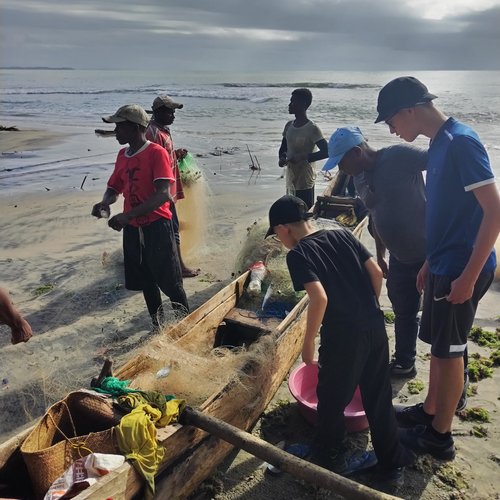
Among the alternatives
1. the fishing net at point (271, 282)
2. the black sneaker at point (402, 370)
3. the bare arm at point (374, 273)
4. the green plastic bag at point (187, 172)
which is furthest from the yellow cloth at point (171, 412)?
the green plastic bag at point (187, 172)

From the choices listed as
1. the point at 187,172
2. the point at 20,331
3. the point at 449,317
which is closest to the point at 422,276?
the point at 449,317

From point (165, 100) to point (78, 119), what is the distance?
2838 cm

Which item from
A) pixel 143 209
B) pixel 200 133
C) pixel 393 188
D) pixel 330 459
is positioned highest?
pixel 393 188

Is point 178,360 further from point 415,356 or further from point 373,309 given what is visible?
point 415,356

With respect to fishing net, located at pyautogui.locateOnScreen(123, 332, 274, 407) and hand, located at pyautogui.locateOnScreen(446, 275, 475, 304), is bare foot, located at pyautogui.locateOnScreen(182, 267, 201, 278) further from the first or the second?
hand, located at pyautogui.locateOnScreen(446, 275, 475, 304)

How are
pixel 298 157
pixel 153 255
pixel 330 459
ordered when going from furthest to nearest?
pixel 298 157
pixel 153 255
pixel 330 459

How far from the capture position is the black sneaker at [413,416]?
385 cm

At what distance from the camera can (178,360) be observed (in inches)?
142

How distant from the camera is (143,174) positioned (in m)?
4.63

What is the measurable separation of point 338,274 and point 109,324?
374 cm

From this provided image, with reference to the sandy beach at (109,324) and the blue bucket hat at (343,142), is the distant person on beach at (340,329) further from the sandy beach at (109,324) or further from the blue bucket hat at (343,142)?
the blue bucket hat at (343,142)

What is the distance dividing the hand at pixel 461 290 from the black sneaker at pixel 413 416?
131 cm

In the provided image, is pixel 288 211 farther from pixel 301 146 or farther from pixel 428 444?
pixel 301 146

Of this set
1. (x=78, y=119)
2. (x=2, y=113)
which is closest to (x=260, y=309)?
(x=78, y=119)
